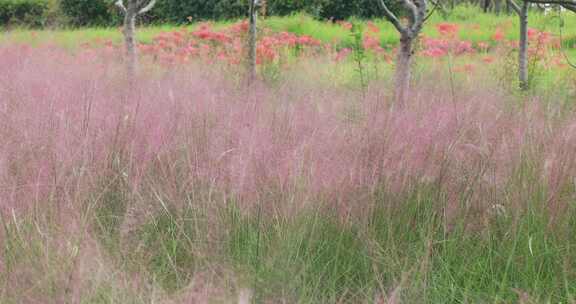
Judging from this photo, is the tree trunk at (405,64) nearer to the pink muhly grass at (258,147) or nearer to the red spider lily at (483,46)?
the pink muhly grass at (258,147)

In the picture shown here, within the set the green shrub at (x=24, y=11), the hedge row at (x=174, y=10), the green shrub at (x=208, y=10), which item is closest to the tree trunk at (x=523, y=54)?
the hedge row at (x=174, y=10)

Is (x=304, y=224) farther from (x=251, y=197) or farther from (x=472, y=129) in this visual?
(x=472, y=129)

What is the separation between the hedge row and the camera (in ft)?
45.3

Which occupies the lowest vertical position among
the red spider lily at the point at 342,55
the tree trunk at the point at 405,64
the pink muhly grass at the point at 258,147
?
the red spider lily at the point at 342,55

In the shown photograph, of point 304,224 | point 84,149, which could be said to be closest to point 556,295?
point 304,224

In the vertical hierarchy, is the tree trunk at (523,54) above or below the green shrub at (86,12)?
above

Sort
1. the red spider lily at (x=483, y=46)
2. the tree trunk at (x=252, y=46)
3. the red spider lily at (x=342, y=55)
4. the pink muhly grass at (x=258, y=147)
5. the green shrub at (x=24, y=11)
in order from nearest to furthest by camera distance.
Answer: the pink muhly grass at (x=258, y=147), the tree trunk at (x=252, y=46), the red spider lily at (x=342, y=55), the red spider lily at (x=483, y=46), the green shrub at (x=24, y=11)

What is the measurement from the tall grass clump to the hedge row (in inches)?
387

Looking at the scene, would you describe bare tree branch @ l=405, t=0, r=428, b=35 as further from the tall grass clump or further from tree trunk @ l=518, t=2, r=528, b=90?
tree trunk @ l=518, t=2, r=528, b=90

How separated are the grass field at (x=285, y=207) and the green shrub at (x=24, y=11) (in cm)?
1390

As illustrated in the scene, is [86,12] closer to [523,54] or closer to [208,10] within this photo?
[208,10]

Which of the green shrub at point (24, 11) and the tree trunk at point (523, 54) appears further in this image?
the green shrub at point (24, 11)

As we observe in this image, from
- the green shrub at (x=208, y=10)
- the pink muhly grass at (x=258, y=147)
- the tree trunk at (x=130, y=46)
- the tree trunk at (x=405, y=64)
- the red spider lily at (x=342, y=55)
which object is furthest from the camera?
the green shrub at (x=208, y=10)

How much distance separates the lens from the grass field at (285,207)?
6.77ft
